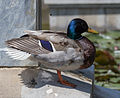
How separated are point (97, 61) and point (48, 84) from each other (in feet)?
8.77

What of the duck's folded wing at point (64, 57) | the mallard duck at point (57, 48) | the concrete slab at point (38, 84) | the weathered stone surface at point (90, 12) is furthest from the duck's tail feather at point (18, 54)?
the weathered stone surface at point (90, 12)

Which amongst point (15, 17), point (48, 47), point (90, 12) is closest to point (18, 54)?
point (48, 47)

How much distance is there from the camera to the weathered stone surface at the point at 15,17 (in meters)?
3.22

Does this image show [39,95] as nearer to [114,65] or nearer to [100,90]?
[100,90]

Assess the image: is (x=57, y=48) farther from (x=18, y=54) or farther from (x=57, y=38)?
(x=18, y=54)

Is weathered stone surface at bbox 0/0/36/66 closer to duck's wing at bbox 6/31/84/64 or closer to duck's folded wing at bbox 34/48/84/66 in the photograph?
duck's wing at bbox 6/31/84/64

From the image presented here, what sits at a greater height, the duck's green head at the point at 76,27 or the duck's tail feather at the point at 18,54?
the duck's green head at the point at 76,27

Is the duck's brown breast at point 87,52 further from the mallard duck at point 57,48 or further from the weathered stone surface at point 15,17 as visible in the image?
the weathered stone surface at point 15,17

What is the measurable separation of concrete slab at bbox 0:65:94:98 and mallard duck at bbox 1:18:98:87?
19 centimetres

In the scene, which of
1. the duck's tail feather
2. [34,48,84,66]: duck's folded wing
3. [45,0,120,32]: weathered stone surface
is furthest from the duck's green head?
[45,0,120,32]: weathered stone surface

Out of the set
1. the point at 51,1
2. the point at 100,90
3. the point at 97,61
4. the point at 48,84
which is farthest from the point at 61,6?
the point at 48,84

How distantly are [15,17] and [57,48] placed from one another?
22.8 inches

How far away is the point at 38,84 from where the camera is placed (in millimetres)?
3025

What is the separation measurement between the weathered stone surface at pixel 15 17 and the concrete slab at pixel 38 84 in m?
0.32
